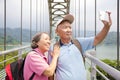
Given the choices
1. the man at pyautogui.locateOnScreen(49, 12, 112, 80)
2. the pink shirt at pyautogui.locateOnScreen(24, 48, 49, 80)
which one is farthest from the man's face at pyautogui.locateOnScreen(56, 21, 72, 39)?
the pink shirt at pyautogui.locateOnScreen(24, 48, 49, 80)

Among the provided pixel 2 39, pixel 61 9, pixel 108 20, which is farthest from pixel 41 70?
pixel 61 9

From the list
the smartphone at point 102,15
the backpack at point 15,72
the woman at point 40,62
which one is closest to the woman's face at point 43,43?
the woman at point 40,62

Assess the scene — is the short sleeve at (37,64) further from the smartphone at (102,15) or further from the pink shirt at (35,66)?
the smartphone at (102,15)

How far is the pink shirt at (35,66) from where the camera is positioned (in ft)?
5.15

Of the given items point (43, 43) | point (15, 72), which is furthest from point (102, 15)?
point (15, 72)

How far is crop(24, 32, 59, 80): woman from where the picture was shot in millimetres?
1564

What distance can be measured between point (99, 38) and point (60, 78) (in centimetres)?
33

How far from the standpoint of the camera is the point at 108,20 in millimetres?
1697

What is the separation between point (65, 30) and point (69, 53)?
0.13 m

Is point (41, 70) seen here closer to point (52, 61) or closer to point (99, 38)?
point (52, 61)

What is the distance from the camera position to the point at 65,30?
1664mm

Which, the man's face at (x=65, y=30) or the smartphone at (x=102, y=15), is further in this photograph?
the man's face at (x=65, y=30)

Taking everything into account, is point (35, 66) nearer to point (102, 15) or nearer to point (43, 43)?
point (43, 43)

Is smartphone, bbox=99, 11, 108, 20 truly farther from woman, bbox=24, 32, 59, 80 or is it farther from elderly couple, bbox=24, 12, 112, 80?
woman, bbox=24, 32, 59, 80
